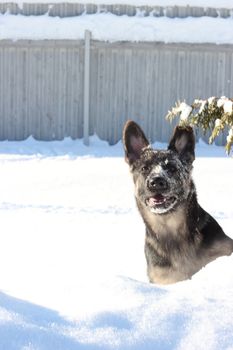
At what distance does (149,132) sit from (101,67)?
76.9 inches

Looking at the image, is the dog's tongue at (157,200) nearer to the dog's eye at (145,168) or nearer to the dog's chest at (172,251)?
the dog's chest at (172,251)

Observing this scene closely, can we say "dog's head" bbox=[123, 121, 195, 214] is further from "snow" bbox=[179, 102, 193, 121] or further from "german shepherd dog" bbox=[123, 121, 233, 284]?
"snow" bbox=[179, 102, 193, 121]

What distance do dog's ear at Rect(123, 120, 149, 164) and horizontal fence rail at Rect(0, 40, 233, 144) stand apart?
1069 cm

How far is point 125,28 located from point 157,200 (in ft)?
37.8

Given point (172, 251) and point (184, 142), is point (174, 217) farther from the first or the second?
point (184, 142)

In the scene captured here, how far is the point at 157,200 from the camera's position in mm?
4707

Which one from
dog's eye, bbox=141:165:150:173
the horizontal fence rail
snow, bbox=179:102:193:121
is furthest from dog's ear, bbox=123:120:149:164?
the horizontal fence rail

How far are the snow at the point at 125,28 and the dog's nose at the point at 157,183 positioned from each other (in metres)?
11.4

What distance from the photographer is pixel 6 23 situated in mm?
16141

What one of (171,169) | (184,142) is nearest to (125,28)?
(184,142)

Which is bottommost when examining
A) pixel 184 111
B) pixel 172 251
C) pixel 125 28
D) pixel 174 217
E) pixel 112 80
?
pixel 112 80

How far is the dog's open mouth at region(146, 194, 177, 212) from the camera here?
467 cm

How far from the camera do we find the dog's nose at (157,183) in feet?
15.1

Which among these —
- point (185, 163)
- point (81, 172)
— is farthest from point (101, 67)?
point (185, 163)
